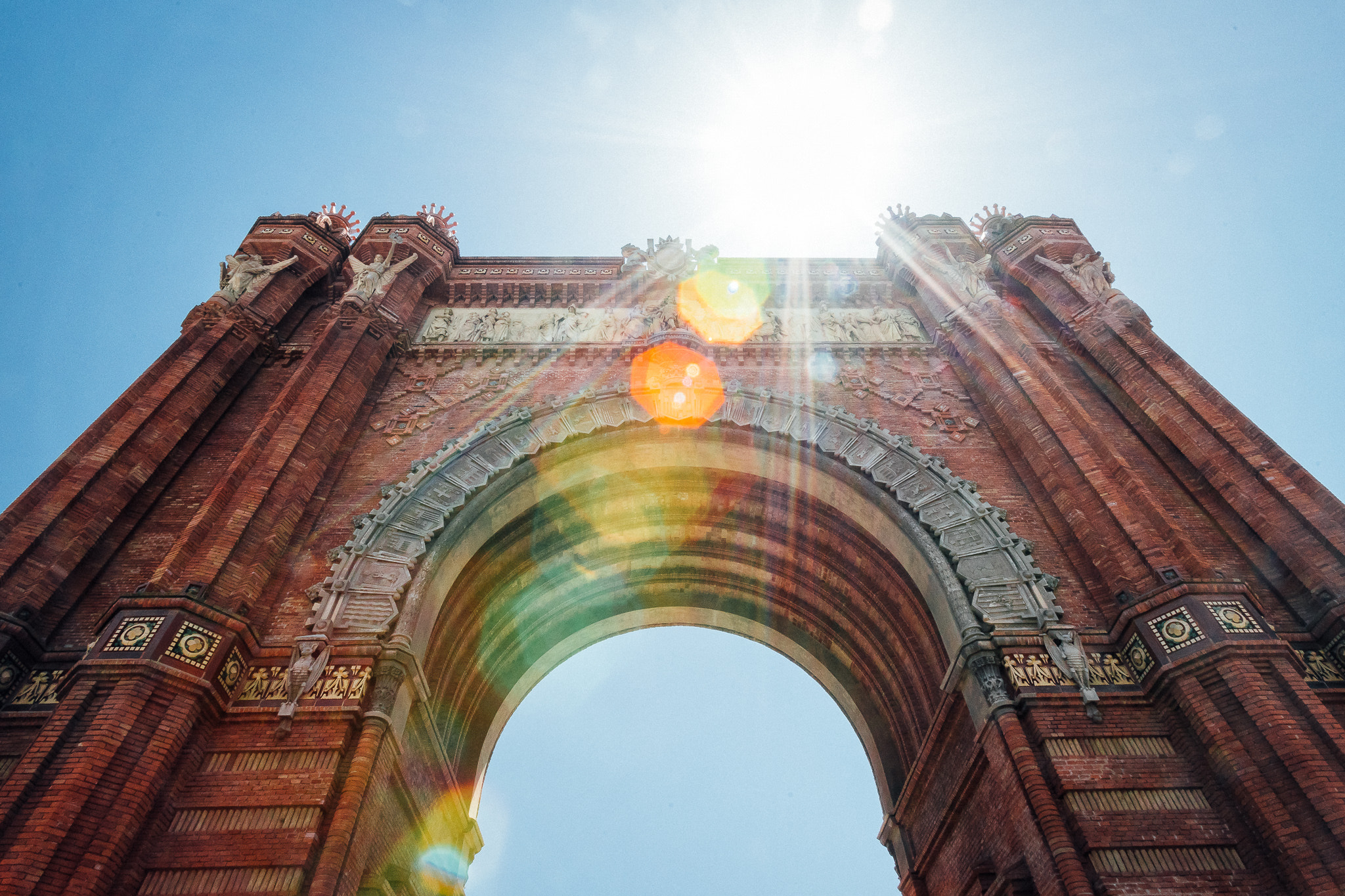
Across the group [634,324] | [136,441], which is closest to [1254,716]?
[634,324]

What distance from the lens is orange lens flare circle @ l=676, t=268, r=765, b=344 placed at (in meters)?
13.7

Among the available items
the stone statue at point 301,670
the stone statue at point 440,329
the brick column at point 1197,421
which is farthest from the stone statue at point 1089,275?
the stone statue at point 301,670

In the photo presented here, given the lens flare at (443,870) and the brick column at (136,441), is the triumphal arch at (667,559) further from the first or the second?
the lens flare at (443,870)

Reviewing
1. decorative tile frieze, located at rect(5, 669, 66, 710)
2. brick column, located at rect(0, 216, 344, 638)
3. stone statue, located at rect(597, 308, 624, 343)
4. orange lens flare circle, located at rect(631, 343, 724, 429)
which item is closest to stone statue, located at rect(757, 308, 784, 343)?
orange lens flare circle, located at rect(631, 343, 724, 429)

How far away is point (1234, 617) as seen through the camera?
763 cm

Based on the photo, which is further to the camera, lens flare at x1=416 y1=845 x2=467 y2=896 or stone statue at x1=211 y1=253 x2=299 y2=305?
stone statue at x1=211 y1=253 x2=299 y2=305

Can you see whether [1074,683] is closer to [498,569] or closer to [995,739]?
[995,739]

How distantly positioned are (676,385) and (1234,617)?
792cm

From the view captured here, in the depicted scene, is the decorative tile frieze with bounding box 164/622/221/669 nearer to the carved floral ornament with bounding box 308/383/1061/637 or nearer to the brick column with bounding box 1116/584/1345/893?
the carved floral ornament with bounding box 308/383/1061/637

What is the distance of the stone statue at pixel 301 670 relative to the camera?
777 centimetres

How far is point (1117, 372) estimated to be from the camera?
1148 cm

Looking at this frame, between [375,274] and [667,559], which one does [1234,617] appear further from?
[375,274]

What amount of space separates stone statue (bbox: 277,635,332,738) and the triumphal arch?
29 millimetres

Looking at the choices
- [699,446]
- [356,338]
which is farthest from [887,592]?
[356,338]
